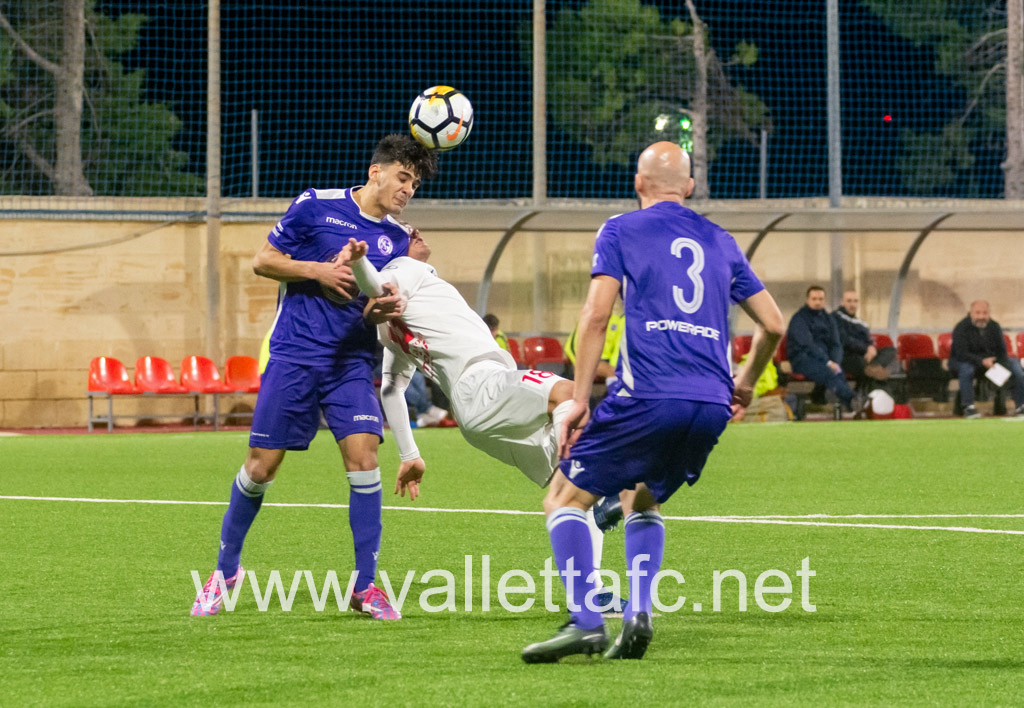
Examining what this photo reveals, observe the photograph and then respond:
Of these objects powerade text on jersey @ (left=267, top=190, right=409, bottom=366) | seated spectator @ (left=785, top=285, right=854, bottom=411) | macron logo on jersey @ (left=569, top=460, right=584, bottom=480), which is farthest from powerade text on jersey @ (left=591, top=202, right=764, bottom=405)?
seated spectator @ (left=785, top=285, right=854, bottom=411)

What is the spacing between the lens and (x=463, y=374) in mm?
5539

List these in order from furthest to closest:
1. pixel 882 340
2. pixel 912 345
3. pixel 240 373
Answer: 1. pixel 912 345
2. pixel 882 340
3. pixel 240 373

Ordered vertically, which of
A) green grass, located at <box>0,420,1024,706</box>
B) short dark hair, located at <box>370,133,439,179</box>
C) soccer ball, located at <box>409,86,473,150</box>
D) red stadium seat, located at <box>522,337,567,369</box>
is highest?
soccer ball, located at <box>409,86,473,150</box>

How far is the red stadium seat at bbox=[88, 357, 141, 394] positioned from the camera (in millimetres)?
18530

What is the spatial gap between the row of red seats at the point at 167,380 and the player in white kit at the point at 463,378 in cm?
1296

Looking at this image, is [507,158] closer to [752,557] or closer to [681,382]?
[752,557]

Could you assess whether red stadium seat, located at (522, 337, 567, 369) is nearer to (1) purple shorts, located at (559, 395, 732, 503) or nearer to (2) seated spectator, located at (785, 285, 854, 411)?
(2) seated spectator, located at (785, 285, 854, 411)

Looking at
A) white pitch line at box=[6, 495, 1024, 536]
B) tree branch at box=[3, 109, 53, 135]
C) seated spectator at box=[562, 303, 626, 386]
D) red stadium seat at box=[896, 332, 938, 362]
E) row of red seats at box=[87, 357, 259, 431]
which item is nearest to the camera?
white pitch line at box=[6, 495, 1024, 536]

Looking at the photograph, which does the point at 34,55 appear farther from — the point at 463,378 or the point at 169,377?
the point at 463,378

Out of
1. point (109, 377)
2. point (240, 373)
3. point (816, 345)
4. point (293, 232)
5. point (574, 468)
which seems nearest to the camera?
point (574, 468)

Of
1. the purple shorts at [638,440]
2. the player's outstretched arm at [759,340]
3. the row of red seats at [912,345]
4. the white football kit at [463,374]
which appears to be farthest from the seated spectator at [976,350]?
the purple shorts at [638,440]

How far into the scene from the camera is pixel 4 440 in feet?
55.6

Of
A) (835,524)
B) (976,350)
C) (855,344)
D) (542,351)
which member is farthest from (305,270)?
(976,350)

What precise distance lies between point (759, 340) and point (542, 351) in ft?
47.9
